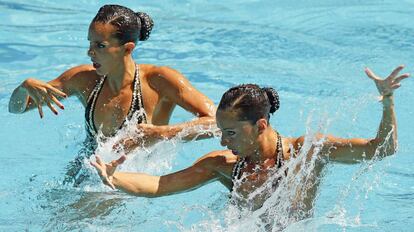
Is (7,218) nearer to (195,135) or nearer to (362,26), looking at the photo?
(195,135)

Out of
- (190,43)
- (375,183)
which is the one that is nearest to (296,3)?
(190,43)

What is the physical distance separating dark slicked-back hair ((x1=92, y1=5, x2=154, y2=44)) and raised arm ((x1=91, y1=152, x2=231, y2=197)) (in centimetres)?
100

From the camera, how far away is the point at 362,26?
9406 mm

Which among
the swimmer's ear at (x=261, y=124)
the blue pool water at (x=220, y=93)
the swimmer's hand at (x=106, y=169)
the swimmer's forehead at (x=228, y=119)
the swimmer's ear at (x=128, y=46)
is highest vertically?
the swimmer's ear at (x=128, y=46)

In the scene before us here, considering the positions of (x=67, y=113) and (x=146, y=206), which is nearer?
(x=146, y=206)

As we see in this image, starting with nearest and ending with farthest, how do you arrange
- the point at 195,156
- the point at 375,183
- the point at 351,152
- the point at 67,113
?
the point at 351,152 < the point at 375,183 < the point at 195,156 < the point at 67,113

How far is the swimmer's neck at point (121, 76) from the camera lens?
543 centimetres

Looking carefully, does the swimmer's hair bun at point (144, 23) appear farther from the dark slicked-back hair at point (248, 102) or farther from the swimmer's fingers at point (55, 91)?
the dark slicked-back hair at point (248, 102)

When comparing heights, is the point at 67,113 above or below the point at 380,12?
below

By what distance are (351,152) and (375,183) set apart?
1.84 meters

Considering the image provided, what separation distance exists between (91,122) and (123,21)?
65 cm

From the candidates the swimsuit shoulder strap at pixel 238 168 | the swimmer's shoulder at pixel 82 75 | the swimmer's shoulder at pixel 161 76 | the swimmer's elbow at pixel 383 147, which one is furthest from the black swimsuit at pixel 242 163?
the swimmer's shoulder at pixel 82 75

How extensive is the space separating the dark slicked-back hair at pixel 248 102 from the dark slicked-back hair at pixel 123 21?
3.49ft

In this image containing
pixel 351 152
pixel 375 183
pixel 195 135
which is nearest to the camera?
pixel 351 152
